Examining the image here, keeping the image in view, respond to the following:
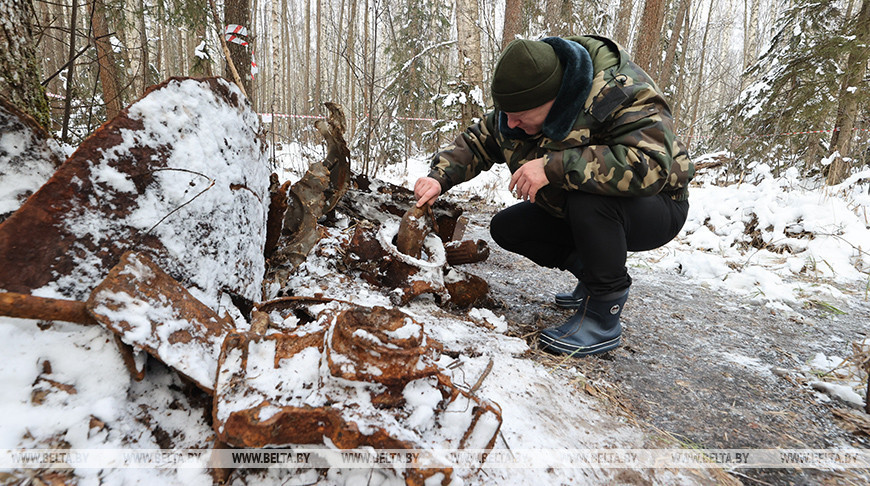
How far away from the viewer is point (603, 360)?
1.81m

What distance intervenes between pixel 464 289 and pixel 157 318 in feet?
4.66

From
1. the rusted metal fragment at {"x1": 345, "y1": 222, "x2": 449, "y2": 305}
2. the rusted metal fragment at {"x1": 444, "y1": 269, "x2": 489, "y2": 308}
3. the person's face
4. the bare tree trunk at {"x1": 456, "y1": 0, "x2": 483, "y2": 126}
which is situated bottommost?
the rusted metal fragment at {"x1": 444, "y1": 269, "x2": 489, "y2": 308}

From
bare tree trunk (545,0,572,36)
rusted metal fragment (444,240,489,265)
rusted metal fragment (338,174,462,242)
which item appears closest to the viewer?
rusted metal fragment (444,240,489,265)

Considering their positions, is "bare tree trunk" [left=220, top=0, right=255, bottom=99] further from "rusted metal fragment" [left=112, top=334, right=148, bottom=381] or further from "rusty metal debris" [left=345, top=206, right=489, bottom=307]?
"rusted metal fragment" [left=112, top=334, right=148, bottom=381]

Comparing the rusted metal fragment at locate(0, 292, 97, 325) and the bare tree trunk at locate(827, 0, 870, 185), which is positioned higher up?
the bare tree trunk at locate(827, 0, 870, 185)

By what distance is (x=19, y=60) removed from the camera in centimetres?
158

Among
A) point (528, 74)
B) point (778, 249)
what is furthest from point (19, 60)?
point (778, 249)

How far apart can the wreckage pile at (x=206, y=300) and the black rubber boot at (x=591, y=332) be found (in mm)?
757

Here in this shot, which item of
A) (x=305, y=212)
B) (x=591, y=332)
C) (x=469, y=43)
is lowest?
(x=591, y=332)

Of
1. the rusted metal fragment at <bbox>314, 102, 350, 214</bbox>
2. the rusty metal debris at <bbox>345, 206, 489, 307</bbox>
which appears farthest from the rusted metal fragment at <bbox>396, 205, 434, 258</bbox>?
the rusted metal fragment at <bbox>314, 102, 350, 214</bbox>

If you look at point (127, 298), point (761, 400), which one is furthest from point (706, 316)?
point (127, 298)

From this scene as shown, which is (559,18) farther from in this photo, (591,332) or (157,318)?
(157,318)

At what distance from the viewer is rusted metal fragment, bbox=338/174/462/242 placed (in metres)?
2.62

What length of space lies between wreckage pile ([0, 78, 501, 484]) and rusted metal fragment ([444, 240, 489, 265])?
115cm
